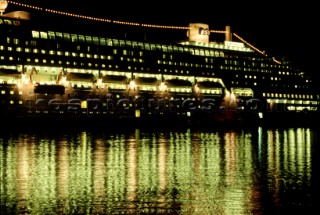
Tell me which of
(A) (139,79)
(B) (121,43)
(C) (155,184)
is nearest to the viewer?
(C) (155,184)

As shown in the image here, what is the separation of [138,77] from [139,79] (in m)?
0.38

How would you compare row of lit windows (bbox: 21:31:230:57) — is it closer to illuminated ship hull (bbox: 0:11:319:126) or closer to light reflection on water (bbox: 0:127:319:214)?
illuminated ship hull (bbox: 0:11:319:126)

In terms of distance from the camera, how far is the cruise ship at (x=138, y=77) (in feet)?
171

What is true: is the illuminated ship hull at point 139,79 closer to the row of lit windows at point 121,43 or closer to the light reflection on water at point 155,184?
the row of lit windows at point 121,43

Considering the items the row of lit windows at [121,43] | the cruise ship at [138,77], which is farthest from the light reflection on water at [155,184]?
the row of lit windows at [121,43]

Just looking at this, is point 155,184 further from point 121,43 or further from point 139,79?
point 121,43

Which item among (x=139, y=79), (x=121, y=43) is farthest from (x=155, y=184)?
(x=121, y=43)

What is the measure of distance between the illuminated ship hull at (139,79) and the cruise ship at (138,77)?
4.1 inches

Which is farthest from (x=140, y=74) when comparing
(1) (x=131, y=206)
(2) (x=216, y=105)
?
(1) (x=131, y=206)

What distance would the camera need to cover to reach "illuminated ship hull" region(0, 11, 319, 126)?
5212 centimetres

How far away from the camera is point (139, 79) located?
63.3 metres

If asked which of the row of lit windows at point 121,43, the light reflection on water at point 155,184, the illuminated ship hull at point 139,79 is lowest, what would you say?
the light reflection on water at point 155,184

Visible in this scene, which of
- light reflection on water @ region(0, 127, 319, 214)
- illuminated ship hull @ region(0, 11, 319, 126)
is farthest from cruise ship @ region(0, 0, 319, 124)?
light reflection on water @ region(0, 127, 319, 214)

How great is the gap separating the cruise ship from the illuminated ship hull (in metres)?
0.11
